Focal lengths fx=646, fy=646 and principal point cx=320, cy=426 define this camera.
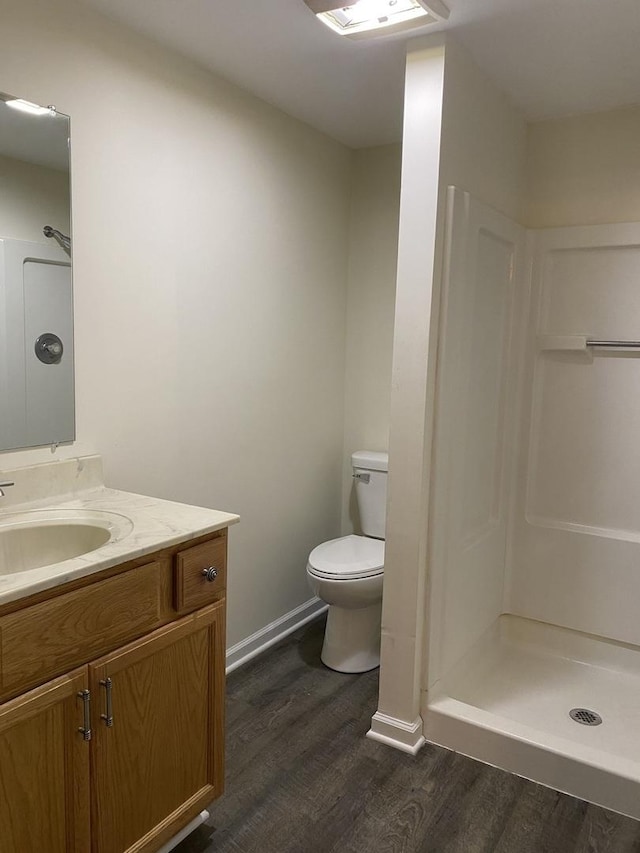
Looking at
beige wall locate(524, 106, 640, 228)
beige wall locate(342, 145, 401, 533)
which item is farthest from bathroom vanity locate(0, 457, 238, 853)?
beige wall locate(524, 106, 640, 228)

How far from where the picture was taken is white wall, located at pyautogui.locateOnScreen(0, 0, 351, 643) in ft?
6.25

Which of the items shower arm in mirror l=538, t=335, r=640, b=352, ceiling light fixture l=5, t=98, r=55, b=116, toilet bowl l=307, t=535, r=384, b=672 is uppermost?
ceiling light fixture l=5, t=98, r=55, b=116

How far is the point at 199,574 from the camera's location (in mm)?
1598

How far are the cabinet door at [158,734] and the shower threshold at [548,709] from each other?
901mm

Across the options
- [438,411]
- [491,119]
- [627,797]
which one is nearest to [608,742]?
[627,797]

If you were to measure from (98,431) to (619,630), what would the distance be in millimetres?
2178

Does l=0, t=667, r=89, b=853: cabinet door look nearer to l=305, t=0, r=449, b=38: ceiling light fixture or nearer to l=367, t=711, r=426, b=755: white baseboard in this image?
l=367, t=711, r=426, b=755: white baseboard

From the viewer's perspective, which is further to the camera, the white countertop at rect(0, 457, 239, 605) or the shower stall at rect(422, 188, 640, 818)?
the shower stall at rect(422, 188, 640, 818)

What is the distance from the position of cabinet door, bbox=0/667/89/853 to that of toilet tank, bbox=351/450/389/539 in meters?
1.81

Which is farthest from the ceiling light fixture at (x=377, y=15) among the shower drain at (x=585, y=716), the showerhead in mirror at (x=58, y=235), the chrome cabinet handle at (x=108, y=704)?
the shower drain at (x=585, y=716)

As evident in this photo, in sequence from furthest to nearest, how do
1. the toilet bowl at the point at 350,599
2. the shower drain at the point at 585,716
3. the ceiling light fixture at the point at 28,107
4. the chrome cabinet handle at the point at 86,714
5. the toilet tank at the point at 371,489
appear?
1. the toilet tank at the point at 371,489
2. the toilet bowl at the point at 350,599
3. the shower drain at the point at 585,716
4. the ceiling light fixture at the point at 28,107
5. the chrome cabinet handle at the point at 86,714

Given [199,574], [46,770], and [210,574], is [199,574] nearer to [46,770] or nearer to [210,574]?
[210,574]

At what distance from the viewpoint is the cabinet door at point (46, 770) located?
3.99 ft

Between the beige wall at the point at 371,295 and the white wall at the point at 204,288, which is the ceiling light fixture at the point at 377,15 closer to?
the white wall at the point at 204,288
